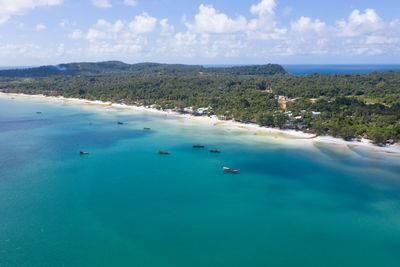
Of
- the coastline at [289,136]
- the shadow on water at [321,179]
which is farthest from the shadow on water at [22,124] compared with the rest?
the shadow on water at [321,179]

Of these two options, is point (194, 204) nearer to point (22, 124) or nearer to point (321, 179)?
point (321, 179)

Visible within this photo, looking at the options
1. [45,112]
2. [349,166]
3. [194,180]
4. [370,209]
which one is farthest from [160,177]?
[45,112]

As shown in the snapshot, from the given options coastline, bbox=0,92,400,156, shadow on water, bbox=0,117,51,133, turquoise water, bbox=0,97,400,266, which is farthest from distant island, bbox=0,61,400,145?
shadow on water, bbox=0,117,51,133

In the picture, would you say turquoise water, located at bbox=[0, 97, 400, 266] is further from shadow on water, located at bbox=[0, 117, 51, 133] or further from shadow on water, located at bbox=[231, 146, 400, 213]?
shadow on water, located at bbox=[0, 117, 51, 133]

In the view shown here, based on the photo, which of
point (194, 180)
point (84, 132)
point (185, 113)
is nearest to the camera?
point (194, 180)

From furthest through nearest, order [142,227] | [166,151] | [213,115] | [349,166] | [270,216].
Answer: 1. [213,115]
2. [166,151]
3. [349,166]
4. [270,216]
5. [142,227]

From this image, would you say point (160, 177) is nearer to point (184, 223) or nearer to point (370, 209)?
point (184, 223)

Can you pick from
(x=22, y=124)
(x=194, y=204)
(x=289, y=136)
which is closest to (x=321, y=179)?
(x=194, y=204)

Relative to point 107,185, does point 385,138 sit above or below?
above
